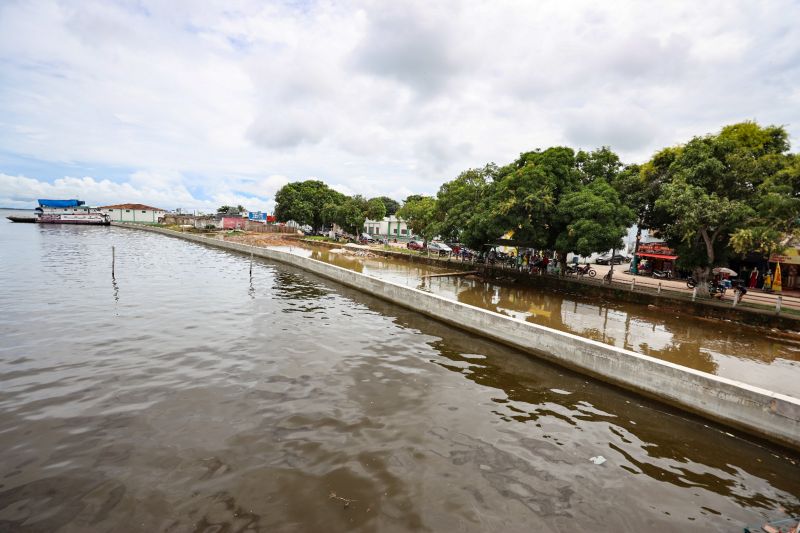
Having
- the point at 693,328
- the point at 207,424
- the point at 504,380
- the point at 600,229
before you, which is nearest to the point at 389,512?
the point at 207,424

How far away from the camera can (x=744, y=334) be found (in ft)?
50.0

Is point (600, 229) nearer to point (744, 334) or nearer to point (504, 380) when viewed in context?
point (744, 334)

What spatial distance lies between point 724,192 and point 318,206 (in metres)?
68.1

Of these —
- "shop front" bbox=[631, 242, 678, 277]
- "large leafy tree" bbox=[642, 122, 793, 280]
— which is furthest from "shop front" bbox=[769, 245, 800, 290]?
"large leafy tree" bbox=[642, 122, 793, 280]

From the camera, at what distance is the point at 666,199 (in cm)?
1848

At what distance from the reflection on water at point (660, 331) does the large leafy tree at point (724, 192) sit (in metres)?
3.96

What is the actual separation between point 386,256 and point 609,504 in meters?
39.4

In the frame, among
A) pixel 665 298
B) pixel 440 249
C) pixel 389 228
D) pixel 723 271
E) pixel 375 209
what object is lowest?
pixel 665 298

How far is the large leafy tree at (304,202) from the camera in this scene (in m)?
72.2

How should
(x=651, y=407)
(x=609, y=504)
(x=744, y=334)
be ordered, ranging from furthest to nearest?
1. (x=744, y=334)
2. (x=651, y=407)
3. (x=609, y=504)

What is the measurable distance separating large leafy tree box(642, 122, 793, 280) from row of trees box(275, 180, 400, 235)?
51200 millimetres

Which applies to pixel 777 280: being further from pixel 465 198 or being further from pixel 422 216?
pixel 422 216

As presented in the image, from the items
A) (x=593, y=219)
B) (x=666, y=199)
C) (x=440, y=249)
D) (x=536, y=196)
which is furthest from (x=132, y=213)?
(x=666, y=199)

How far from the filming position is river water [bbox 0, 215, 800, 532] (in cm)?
524
